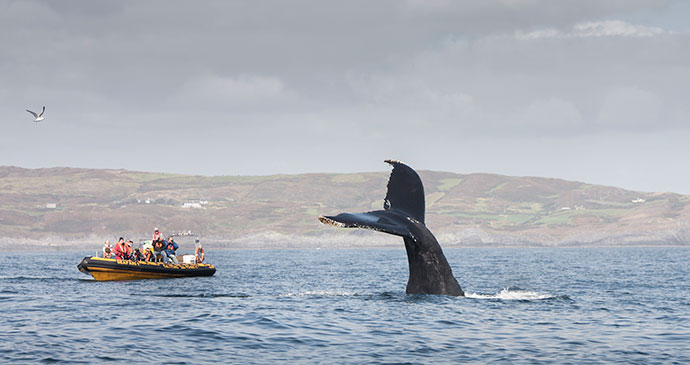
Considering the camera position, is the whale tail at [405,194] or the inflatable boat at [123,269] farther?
the inflatable boat at [123,269]

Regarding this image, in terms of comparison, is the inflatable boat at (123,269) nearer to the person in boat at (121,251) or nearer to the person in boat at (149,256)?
the person in boat at (121,251)

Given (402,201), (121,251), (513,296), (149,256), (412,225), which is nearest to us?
(412,225)

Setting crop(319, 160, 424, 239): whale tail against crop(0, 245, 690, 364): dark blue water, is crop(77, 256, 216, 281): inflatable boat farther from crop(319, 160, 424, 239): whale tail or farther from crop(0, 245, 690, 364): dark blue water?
crop(319, 160, 424, 239): whale tail

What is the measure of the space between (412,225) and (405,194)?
3.22 feet

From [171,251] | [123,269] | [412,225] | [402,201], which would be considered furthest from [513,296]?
[171,251]

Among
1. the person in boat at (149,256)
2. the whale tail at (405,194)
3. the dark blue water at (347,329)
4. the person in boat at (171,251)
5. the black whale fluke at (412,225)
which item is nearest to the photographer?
the dark blue water at (347,329)

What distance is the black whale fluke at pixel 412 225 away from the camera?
71.7 ft

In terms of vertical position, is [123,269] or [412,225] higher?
[412,225]

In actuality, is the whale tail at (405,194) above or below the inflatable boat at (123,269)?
above

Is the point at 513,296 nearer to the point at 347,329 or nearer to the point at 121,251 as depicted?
the point at 347,329

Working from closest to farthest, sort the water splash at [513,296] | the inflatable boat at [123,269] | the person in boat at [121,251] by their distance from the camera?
1. the water splash at [513,296]
2. the inflatable boat at [123,269]
3. the person in boat at [121,251]

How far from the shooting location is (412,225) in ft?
74.4

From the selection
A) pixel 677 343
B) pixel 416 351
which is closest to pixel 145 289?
pixel 416 351

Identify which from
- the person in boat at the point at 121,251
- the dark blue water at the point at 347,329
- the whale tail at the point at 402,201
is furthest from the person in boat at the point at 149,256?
the whale tail at the point at 402,201
